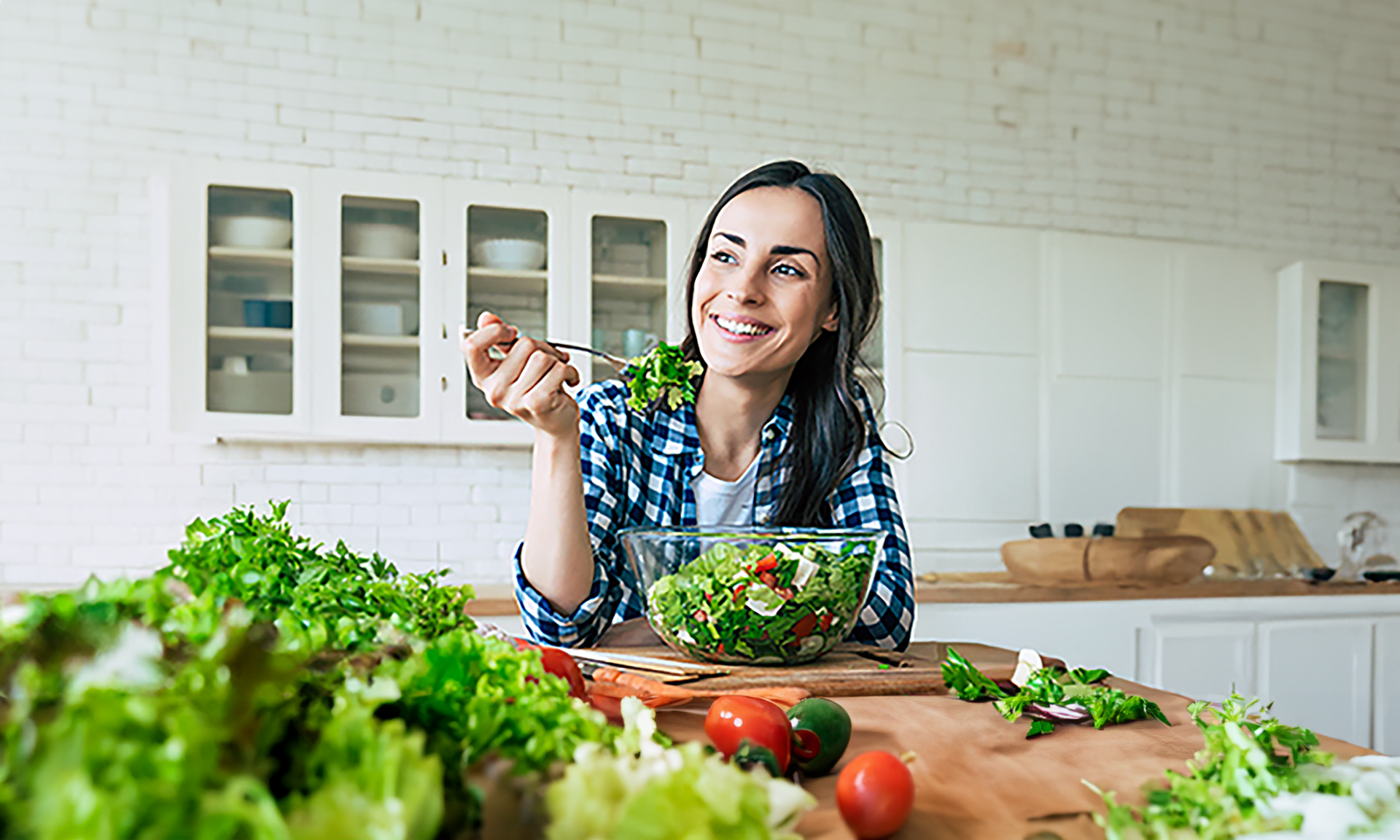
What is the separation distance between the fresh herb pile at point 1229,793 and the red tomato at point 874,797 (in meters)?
0.12

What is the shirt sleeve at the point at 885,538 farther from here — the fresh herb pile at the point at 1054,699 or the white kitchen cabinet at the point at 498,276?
the white kitchen cabinet at the point at 498,276

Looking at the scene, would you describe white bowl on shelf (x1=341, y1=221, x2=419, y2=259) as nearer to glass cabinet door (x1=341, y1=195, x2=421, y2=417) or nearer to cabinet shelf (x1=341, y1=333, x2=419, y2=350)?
glass cabinet door (x1=341, y1=195, x2=421, y2=417)

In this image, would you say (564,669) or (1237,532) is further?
(1237,532)

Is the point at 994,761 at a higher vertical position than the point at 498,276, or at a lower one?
lower

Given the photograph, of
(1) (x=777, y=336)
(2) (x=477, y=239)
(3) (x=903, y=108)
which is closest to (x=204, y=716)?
(1) (x=777, y=336)

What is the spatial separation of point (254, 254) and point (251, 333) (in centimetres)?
26

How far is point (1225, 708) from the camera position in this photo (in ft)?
2.76

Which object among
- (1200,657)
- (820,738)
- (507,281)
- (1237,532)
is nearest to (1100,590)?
(1200,657)

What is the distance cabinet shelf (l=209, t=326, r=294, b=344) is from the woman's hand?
2.14 meters

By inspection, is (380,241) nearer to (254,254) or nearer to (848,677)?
(254,254)

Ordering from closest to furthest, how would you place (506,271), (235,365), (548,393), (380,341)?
(548,393)
(235,365)
(380,341)
(506,271)

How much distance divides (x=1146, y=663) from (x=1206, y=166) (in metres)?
2.49

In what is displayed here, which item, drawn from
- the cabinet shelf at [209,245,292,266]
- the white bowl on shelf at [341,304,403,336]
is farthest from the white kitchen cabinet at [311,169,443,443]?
the cabinet shelf at [209,245,292,266]

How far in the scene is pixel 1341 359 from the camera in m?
4.36
